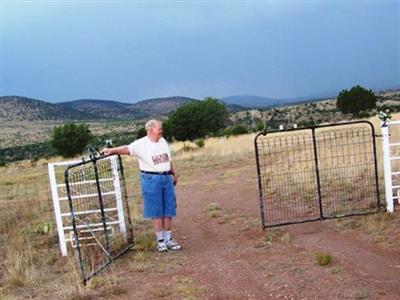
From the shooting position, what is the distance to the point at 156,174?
916cm

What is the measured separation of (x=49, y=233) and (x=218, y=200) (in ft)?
14.6

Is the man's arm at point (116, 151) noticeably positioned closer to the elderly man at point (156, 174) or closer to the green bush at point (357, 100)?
the elderly man at point (156, 174)

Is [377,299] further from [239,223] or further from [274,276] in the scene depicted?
[239,223]

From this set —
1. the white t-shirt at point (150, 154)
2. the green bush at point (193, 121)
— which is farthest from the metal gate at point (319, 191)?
the green bush at point (193, 121)

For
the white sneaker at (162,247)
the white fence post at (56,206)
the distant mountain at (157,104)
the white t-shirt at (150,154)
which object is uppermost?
the distant mountain at (157,104)

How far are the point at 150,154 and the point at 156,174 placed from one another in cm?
32

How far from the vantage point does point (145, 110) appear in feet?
438

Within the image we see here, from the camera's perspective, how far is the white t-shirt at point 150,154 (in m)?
9.09

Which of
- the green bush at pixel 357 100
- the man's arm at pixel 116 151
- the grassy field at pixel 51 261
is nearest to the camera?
the grassy field at pixel 51 261

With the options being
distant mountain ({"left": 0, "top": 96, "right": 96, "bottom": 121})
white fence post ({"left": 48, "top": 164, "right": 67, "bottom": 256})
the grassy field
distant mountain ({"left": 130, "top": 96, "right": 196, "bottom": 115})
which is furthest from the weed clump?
distant mountain ({"left": 130, "top": 96, "right": 196, "bottom": 115})

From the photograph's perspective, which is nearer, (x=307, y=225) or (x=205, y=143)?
(x=307, y=225)

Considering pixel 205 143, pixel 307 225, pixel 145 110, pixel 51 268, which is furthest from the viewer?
pixel 145 110

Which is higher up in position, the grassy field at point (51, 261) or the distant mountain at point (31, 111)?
the distant mountain at point (31, 111)

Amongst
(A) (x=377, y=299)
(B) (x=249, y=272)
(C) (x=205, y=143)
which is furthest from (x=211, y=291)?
(C) (x=205, y=143)
